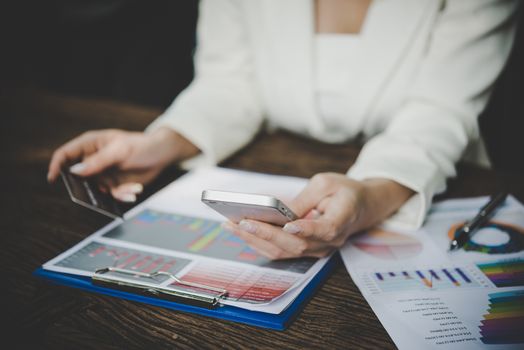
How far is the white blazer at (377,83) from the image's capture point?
0.64 m

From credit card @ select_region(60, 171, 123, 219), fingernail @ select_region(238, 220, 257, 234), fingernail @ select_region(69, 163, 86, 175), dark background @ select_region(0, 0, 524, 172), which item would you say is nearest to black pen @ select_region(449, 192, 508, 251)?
fingernail @ select_region(238, 220, 257, 234)

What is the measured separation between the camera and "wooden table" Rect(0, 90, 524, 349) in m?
0.37

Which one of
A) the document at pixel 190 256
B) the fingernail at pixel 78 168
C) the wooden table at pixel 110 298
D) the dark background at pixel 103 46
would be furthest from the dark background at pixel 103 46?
the document at pixel 190 256

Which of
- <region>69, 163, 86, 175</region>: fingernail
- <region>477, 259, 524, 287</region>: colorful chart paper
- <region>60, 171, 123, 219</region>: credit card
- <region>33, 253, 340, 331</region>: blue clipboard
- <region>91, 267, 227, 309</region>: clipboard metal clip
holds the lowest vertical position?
<region>477, 259, 524, 287</region>: colorful chart paper

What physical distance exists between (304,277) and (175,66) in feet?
4.44

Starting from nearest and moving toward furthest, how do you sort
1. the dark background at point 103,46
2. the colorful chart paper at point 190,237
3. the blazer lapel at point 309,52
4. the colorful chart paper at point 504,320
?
the colorful chart paper at point 504,320 < the colorful chart paper at point 190,237 < the blazer lapel at point 309,52 < the dark background at point 103,46

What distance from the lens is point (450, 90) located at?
2.25ft

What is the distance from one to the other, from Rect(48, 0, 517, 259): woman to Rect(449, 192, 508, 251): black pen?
2.2 inches

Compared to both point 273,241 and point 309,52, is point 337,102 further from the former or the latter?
point 273,241

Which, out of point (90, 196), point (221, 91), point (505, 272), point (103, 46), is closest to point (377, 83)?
point (221, 91)

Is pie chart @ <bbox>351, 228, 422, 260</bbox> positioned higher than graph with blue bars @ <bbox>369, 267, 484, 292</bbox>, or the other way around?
pie chart @ <bbox>351, 228, 422, 260</bbox>

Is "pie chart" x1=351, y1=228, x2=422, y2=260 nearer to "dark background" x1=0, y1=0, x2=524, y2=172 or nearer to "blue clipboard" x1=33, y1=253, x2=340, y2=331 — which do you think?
"blue clipboard" x1=33, y1=253, x2=340, y2=331

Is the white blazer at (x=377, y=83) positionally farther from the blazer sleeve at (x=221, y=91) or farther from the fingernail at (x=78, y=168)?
the fingernail at (x=78, y=168)

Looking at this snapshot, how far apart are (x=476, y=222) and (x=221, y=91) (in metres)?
0.59
